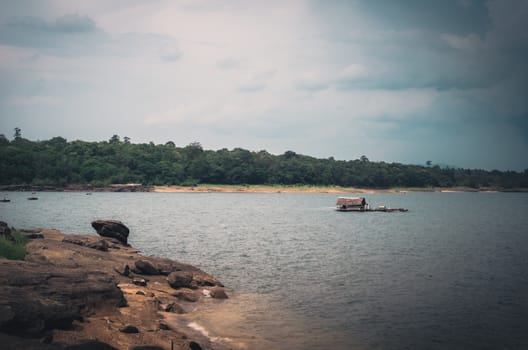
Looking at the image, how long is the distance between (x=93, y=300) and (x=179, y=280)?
9088mm

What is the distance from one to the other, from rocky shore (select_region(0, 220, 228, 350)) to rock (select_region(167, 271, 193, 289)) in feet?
0.21

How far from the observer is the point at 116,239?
4069cm

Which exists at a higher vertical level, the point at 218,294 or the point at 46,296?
the point at 46,296

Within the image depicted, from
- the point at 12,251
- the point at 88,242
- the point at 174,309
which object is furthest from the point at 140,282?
the point at 88,242

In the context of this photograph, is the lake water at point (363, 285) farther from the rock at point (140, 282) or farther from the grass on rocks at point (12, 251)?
the grass on rocks at point (12, 251)

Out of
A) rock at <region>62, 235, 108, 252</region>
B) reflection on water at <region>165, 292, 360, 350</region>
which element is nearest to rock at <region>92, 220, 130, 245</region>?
rock at <region>62, 235, 108, 252</region>

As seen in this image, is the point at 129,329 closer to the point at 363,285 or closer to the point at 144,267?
the point at 144,267

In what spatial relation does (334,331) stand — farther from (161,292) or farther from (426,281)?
(426,281)

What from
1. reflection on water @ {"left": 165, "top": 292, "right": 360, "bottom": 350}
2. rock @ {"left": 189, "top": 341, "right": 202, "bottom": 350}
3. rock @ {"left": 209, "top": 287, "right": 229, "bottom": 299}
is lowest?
reflection on water @ {"left": 165, "top": 292, "right": 360, "bottom": 350}

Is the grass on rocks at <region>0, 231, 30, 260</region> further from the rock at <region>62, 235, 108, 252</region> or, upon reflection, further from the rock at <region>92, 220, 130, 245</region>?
the rock at <region>92, 220, 130, 245</region>

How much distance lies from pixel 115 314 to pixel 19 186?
201980 millimetres

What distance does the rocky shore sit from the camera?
15500 mm

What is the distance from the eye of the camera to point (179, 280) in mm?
28938

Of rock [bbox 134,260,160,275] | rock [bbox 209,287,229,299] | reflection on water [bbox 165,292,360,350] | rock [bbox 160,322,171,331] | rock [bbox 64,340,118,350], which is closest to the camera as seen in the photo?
rock [bbox 64,340,118,350]
